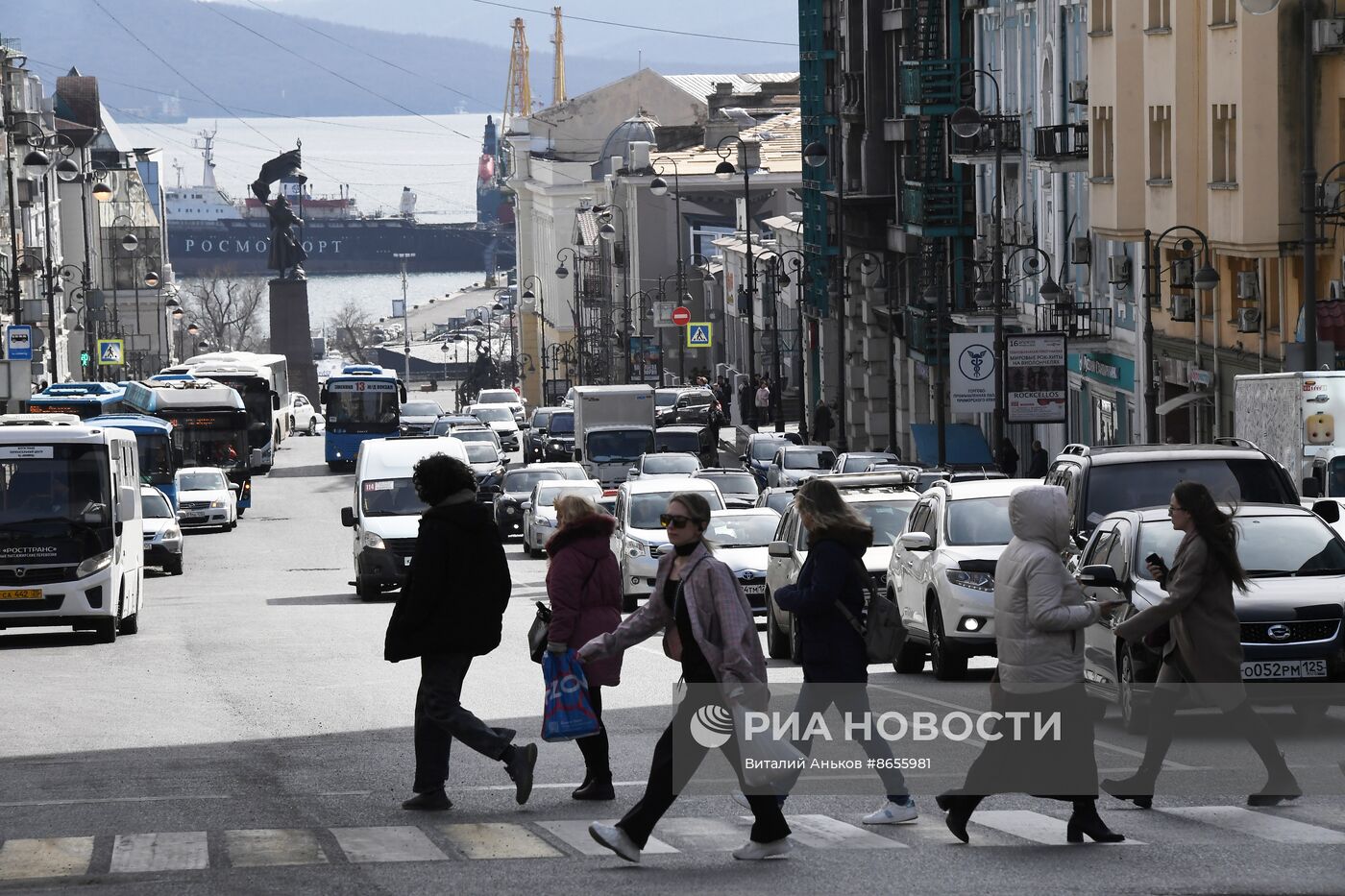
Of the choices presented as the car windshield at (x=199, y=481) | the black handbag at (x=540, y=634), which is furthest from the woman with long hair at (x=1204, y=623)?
the car windshield at (x=199, y=481)

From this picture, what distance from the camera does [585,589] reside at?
11133mm

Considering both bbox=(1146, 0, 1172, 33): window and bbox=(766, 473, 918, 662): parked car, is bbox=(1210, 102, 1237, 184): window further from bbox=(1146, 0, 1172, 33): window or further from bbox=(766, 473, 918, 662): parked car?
bbox=(766, 473, 918, 662): parked car

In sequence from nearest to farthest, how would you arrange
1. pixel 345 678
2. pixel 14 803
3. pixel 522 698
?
1. pixel 14 803
2. pixel 522 698
3. pixel 345 678

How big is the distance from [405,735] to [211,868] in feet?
18.4

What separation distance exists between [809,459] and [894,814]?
3768cm

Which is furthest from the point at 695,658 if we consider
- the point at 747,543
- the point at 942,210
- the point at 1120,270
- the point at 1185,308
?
the point at 942,210

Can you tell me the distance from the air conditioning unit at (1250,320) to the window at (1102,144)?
6.12m

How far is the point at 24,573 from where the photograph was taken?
81.1ft

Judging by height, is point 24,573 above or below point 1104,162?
below

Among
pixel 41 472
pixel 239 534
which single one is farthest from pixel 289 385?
pixel 41 472

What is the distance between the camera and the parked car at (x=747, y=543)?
85.5 ft

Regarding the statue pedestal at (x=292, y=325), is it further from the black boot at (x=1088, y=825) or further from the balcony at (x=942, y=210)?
the black boot at (x=1088, y=825)

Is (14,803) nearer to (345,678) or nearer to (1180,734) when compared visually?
(1180,734)

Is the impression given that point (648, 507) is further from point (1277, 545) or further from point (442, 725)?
point (442, 725)
